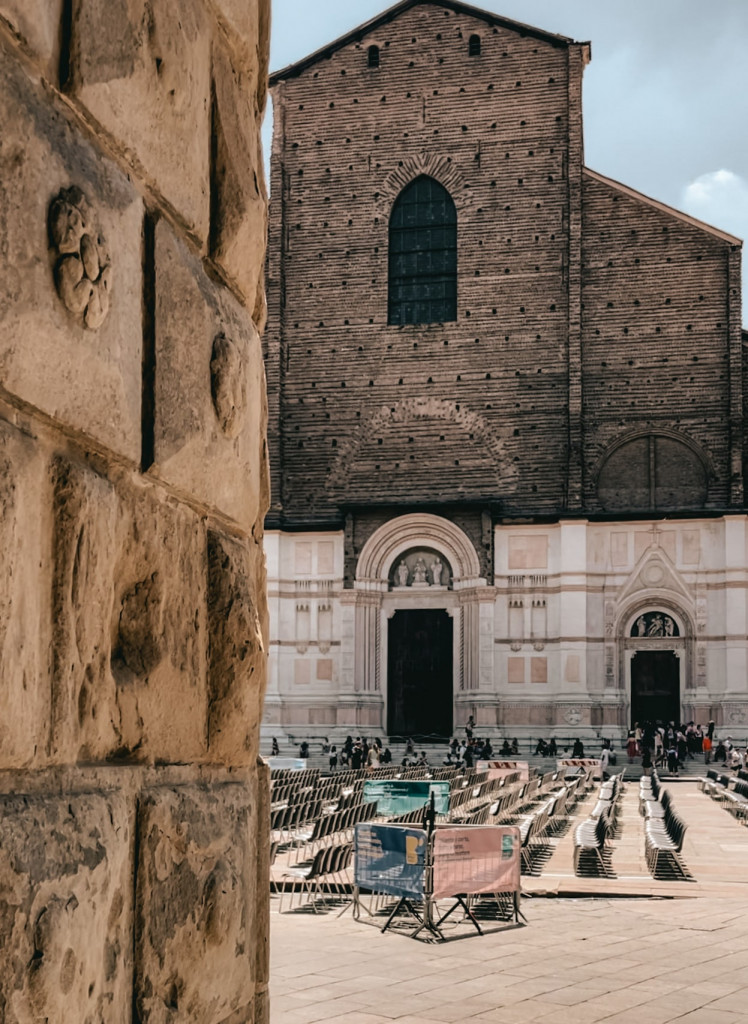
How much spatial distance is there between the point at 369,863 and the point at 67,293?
8.78 metres

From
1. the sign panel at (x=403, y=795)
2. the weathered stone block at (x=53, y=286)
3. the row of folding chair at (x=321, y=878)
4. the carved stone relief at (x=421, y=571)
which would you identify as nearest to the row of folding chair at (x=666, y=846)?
the sign panel at (x=403, y=795)

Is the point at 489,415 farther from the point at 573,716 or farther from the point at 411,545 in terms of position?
the point at 573,716

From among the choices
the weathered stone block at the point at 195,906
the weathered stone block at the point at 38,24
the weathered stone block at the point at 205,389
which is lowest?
the weathered stone block at the point at 195,906

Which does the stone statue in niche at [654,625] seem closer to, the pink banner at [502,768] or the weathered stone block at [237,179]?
the pink banner at [502,768]

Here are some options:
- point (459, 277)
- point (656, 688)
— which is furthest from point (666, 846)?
point (459, 277)

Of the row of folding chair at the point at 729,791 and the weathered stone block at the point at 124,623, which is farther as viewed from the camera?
the row of folding chair at the point at 729,791

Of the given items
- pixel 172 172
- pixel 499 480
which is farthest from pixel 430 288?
pixel 172 172

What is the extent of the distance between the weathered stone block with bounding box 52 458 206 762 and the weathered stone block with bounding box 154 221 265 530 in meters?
0.07

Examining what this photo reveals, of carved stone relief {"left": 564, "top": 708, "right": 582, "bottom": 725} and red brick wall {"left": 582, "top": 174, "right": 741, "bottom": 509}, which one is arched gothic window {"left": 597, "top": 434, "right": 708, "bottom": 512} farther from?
carved stone relief {"left": 564, "top": 708, "right": 582, "bottom": 725}

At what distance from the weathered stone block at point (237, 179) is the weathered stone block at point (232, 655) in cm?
40

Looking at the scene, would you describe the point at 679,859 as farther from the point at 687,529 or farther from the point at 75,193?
the point at 687,529

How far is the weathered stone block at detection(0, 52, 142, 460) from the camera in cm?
122

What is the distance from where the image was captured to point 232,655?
181 cm

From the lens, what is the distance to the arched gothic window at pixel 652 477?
3638 centimetres
